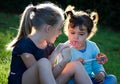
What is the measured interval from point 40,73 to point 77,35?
0.74 metres

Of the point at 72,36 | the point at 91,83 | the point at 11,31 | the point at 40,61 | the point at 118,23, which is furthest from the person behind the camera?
the point at 118,23

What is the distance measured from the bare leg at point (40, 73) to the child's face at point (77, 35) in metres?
0.59

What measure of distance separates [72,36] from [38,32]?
17.8 inches

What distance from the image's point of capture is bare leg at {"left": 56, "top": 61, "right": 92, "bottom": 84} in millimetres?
4078

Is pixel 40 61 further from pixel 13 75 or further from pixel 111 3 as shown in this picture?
pixel 111 3

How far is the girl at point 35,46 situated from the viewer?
12.8ft

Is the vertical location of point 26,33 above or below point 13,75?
above

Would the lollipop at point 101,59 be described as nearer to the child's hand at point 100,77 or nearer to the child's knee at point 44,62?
the child's hand at point 100,77

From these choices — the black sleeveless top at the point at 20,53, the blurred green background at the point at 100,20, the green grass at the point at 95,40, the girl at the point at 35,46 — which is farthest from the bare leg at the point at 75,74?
the blurred green background at the point at 100,20

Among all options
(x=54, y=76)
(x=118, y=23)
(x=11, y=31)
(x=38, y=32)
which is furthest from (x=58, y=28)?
(x=118, y=23)

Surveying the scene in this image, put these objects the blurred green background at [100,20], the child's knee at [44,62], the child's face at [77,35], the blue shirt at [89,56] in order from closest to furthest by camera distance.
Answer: the child's knee at [44,62] → the child's face at [77,35] → the blue shirt at [89,56] → the blurred green background at [100,20]

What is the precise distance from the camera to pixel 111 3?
1020 centimetres

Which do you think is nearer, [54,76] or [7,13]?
[54,76]

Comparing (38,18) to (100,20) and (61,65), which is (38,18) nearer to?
(61,65)
